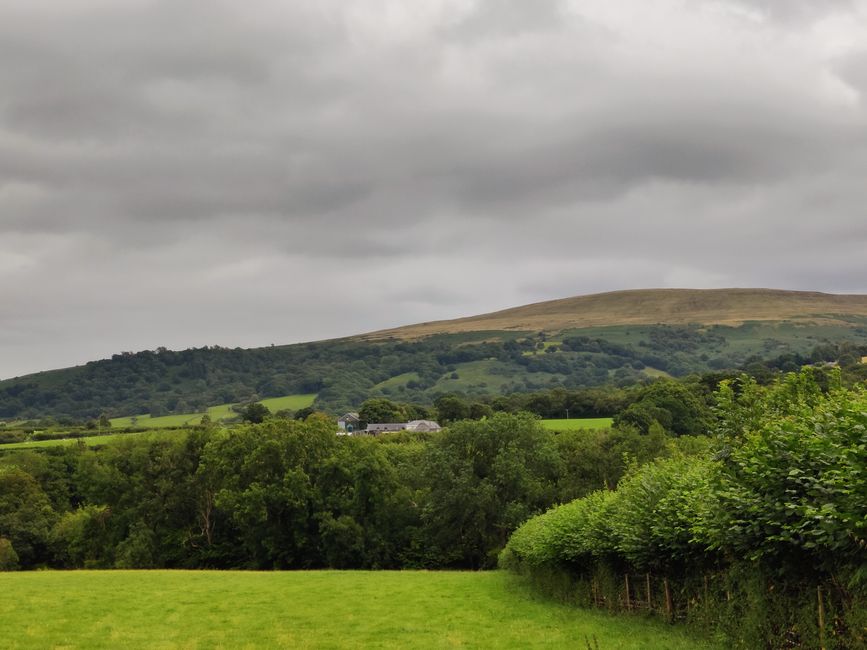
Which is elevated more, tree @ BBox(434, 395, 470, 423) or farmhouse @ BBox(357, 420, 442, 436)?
tree @ BBox(434, 395, 470, 423)

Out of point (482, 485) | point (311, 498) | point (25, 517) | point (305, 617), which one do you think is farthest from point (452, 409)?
point (305, 617)

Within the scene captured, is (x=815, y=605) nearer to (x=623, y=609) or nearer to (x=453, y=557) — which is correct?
(x=623, y=609)

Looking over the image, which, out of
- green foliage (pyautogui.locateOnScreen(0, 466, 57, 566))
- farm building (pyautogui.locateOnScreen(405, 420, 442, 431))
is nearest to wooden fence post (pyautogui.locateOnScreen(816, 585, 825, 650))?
green foliage (pyautogui.locateOnScreen(0, 466, 57, 566))

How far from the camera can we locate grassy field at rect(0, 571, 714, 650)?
92.0 feet

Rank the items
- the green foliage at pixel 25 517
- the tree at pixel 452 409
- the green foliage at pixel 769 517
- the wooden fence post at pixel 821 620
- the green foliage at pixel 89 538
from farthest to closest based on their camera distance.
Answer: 1. the tree at pixel 452 409
2. the green foliage at pixel 25 517
3. the green foliage at pixel 89 538
4. the wooden fence post at pixel 821 620
5. the green foliage at pixel 769 517

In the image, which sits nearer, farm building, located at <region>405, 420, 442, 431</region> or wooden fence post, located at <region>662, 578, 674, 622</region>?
wooden fence post, located at <region>662, 578, 674, 622</region>

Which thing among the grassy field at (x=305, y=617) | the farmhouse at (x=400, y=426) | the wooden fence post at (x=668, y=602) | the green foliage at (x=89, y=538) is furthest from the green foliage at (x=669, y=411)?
the wooden fence post at (x=668, y=602)

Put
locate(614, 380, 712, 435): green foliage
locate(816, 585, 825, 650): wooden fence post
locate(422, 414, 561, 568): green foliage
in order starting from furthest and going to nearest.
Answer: locate(614, 380, 712, 435): green foliage → locate(422, 414, 561, 568): green foliage → locate(816, 585, 825, 650): wooden fence post

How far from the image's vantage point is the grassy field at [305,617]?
28031 millimetres

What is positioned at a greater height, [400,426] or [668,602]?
[668,602]

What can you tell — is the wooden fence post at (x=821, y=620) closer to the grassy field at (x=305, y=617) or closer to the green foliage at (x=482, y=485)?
the grassy field at (x=305, y=617)

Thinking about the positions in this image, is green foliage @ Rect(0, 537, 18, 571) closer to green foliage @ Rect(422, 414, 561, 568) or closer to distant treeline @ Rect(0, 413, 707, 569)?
distant treeline @ Rect(0, 413, 707, 569)

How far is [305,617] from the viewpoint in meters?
35.6

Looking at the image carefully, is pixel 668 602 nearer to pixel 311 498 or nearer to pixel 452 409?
pixel 311 498
